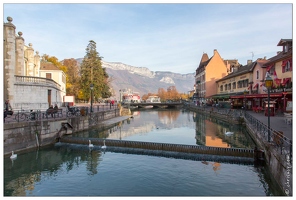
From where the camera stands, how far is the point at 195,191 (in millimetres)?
11500

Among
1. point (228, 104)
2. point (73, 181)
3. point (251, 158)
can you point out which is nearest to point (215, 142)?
point (251, 158)

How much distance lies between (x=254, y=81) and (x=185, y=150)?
35613mm

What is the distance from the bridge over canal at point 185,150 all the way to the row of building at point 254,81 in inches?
250

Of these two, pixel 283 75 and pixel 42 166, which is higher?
pixel 283 75

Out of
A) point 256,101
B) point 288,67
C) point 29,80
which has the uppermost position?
point 288,67

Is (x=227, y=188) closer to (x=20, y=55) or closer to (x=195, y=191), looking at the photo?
(x=195, y=191)

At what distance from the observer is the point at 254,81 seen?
47.5 m

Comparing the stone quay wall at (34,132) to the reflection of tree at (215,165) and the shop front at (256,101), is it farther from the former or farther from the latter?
the shop front at (256,101)

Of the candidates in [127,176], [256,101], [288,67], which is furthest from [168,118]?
[127,176]

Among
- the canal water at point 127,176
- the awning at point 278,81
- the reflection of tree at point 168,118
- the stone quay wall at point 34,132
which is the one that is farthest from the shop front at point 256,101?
the stone quay wall at point 34,132

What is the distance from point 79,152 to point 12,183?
6990mm

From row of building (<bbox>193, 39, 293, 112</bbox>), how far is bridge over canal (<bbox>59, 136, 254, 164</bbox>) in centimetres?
635

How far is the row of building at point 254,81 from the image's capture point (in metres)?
33.3

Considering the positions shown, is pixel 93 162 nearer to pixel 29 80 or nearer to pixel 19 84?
pixel 19 84
